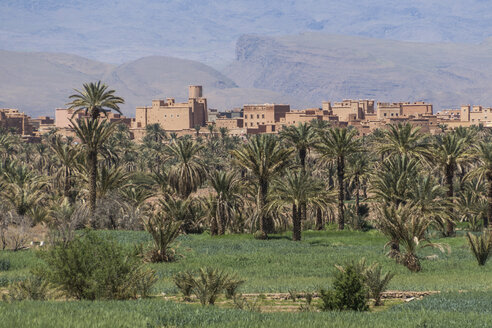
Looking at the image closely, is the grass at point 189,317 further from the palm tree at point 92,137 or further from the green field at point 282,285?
the palm tree at point 92,137

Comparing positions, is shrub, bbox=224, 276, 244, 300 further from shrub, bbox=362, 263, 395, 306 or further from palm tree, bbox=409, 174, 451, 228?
palm tree, bbox=409, 174, 451, 228

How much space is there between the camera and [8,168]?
64250 mm

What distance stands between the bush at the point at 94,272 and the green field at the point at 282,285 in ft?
5.04

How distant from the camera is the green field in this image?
2053cm

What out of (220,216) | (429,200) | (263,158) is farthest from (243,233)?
(429,200)

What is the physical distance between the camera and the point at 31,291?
26375mm

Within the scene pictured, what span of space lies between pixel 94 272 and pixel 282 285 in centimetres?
931

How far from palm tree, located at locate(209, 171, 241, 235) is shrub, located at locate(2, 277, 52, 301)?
2946cm

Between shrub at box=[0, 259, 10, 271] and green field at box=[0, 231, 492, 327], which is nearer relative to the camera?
green field at box=[0, 231, 492, 327]

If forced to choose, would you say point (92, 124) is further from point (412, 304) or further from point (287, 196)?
point (412, 304)

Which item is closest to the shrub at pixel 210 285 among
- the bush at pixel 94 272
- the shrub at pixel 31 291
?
the bush at pixel 94 272

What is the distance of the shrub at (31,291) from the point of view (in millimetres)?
25766

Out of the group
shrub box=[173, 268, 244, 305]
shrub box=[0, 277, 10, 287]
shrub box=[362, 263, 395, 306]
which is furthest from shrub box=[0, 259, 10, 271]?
shrub box=[362, 263, 395, 306]

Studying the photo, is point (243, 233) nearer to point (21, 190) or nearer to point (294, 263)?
point (21, 190)
